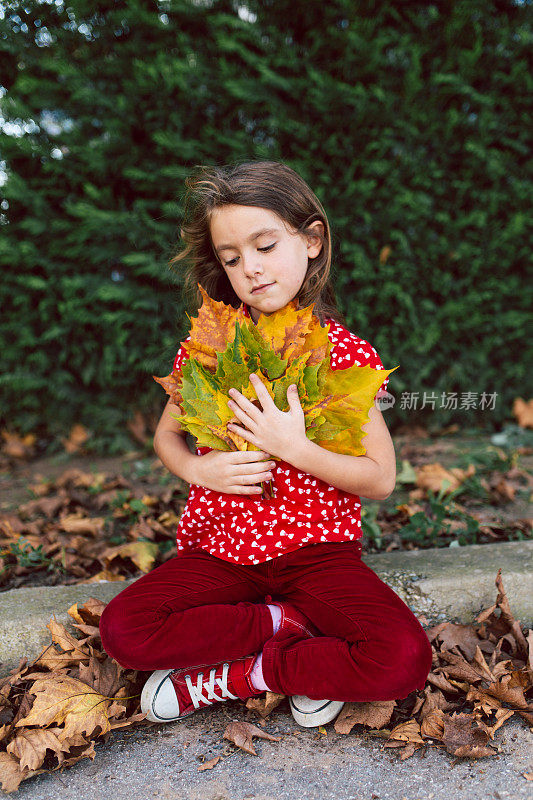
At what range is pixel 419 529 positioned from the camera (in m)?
2.56

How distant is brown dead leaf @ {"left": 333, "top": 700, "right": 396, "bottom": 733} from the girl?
3 cm

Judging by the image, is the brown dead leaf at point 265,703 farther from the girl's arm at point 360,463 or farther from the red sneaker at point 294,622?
the girl's arm at point 360,463

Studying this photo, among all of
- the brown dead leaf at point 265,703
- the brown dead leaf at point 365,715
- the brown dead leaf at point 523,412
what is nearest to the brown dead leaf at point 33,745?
the brown dead leaf at point 265,703

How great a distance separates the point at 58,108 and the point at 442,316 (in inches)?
106

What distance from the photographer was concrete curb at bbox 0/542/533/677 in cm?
192

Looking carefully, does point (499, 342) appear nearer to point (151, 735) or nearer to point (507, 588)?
point (507, 588)

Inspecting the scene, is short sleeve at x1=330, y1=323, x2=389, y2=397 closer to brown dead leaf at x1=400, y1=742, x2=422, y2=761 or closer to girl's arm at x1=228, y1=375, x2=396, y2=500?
girl's arm at x1=228, y1=375, x2=396, y2=500

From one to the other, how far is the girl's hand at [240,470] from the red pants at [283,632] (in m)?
0.28

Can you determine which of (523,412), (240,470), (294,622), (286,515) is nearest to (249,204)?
(240,470)

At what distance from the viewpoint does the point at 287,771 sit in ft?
4.95

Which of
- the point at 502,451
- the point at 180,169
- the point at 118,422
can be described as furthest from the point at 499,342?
the point at 118,422

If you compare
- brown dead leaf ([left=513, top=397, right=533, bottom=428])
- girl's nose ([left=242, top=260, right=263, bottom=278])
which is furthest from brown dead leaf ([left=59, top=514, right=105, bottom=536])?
brown dead leaf ([left=513, top=397, right=533, bottom=428])

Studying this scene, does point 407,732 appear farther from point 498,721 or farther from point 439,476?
point 439,476

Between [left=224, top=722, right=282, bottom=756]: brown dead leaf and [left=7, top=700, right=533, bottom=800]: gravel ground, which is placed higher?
[left=224, top=722, right=282, bottom=756]: brown dead leaf
